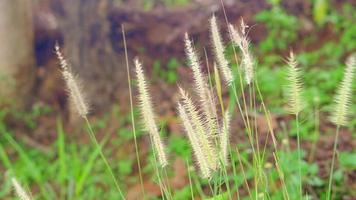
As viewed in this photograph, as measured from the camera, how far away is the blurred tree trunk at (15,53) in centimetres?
342

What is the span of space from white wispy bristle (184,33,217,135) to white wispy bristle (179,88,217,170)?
27 millimetres

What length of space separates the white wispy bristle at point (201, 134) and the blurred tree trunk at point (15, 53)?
255 cm

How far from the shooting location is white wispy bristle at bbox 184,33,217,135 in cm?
108

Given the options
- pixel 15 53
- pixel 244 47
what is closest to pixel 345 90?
pixel 244 47

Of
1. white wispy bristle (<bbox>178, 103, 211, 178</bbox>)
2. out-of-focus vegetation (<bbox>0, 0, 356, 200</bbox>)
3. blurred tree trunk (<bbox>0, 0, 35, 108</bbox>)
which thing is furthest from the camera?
blurred tree trunk (<bbox>0, 0, 35, 108</bbox>)

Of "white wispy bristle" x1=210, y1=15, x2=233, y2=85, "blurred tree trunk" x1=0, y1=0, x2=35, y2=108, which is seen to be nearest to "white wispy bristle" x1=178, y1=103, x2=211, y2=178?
"white wispy bristle" x1=210, y1=15, x2=233, y2=85

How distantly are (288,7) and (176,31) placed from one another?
87cm

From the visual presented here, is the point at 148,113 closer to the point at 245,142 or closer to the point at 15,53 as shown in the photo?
the point at 245,142

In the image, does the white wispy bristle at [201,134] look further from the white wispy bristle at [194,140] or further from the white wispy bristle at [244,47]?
the white wispy bristle at [244,47]

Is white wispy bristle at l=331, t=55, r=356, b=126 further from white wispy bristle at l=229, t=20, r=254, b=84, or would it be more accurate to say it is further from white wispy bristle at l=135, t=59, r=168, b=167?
white wispy bristle at l=135, t=59, r=168, b=167

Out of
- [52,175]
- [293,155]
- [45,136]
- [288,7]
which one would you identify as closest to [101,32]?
[45,136]

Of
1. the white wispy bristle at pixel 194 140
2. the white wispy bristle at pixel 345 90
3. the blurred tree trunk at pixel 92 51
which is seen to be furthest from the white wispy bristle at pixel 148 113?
the blurred tree trunk at pixel 92 51

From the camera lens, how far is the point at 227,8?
3992 mm

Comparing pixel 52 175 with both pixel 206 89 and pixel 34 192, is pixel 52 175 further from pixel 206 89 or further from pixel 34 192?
pixel 206 89
